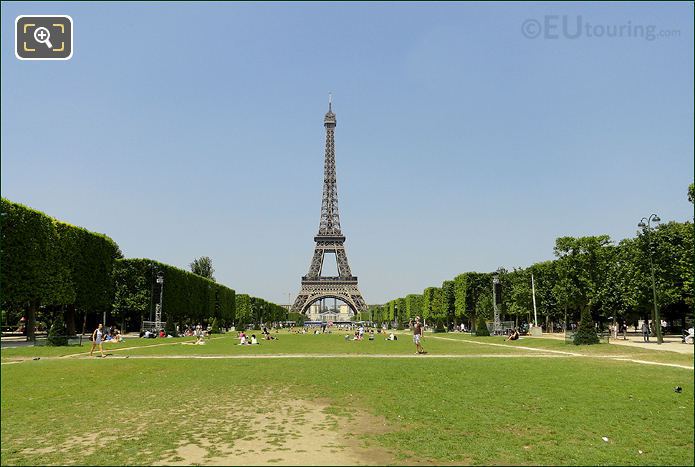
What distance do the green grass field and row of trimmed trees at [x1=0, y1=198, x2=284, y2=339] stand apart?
38.2ft

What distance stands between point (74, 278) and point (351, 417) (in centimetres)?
4912

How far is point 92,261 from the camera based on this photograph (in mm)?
57438

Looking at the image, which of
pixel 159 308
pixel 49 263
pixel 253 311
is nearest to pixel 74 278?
pixel 49 263

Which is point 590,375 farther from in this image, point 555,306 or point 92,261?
point 555,306

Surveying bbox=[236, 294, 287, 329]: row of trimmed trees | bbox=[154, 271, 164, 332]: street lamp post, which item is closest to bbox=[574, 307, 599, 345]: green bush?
bbox=[154, 271, 164, 332]: street lamp post

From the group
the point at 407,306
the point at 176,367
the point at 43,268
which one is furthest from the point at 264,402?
the point at 407,306

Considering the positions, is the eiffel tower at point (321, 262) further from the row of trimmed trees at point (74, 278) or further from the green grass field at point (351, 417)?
the green grass field at point (351, 417)

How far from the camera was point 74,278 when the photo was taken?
5438 centimetres

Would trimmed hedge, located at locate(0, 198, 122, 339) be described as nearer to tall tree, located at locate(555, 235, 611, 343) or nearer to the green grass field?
the green grass field

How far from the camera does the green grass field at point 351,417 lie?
34.7 ft

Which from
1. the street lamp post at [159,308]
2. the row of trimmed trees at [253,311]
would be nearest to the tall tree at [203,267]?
the row of trimmed trees at [253,311]

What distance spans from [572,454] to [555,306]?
78.4 meters

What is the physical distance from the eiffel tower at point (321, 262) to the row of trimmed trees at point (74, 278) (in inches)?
2694

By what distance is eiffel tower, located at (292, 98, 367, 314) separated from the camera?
162 m
